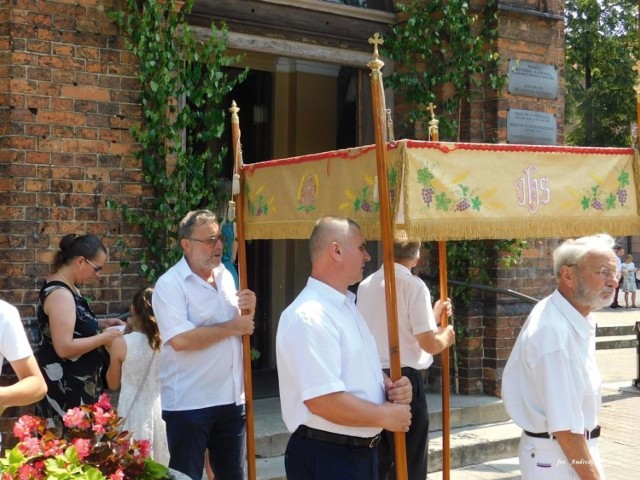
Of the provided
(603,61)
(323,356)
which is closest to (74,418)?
(323,356)

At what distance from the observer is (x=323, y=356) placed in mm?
3260

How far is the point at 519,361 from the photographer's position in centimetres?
360

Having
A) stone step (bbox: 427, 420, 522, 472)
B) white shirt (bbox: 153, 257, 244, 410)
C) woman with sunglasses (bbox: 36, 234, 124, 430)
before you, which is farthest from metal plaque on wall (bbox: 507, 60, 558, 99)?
woman with sunglasses (bbox: 36, 234, 124, 430)

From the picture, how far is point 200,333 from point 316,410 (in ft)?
A: 4.46

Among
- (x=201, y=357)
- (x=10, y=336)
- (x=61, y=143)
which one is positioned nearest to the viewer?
(x=10, y=336)

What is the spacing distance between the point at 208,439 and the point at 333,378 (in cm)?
164

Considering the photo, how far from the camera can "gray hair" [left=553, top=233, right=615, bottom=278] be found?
3555 mm

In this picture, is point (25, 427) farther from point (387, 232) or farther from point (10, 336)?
point (387, 232)

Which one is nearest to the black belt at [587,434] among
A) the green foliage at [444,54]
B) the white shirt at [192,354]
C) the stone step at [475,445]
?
the white shirt at [192,354]

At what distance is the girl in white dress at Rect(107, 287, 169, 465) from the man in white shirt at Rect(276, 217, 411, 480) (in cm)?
137

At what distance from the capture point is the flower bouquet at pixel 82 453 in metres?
2.88

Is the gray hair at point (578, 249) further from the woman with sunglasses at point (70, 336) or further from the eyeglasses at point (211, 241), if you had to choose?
the woman with sunglasses at point (70, 336)

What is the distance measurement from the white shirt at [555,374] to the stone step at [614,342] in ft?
38.4

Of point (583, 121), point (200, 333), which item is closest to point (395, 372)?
point (200, 333)
